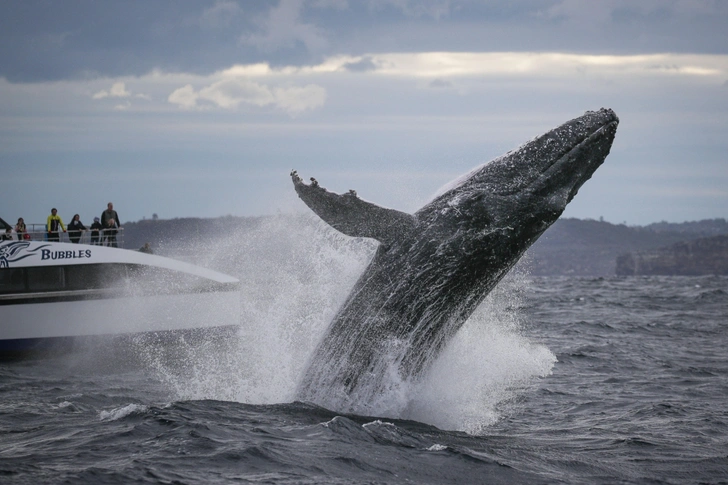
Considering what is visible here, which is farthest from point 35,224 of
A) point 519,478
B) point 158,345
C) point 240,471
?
point 519,478

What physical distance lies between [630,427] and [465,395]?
7.52 feet

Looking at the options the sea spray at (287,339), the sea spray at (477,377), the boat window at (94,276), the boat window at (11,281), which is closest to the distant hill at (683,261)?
the sea spray at (477,377)

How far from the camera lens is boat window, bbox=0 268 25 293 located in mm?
18844

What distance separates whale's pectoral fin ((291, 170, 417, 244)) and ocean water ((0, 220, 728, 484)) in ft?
5.79

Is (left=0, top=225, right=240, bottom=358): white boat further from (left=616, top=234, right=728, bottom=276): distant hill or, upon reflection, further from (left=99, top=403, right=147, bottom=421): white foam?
(left=616, top=234, right=728, bottom=276): distant hill

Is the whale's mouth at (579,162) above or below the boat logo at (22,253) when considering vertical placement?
above

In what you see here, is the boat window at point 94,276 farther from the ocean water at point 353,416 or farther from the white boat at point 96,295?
the ocean water at point 353,416

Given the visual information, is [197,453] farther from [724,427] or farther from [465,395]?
[724,427]

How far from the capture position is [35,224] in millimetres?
20000

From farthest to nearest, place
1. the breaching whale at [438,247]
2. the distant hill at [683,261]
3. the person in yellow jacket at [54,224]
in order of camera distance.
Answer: the distant hill at [683,261] < the person in yellow jacket at [54,224] < the breaching whale at [438,247]

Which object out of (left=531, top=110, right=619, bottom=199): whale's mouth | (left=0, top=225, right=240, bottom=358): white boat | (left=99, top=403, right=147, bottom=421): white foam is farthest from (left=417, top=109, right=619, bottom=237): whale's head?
(left=0, top=225, right=240, bottom=358): white boat

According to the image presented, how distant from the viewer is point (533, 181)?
9.41 m

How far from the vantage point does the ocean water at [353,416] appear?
26.2 ft

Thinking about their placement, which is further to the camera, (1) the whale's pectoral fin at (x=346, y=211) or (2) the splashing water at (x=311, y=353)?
(2) the splashing water at (x=311, y=353)
